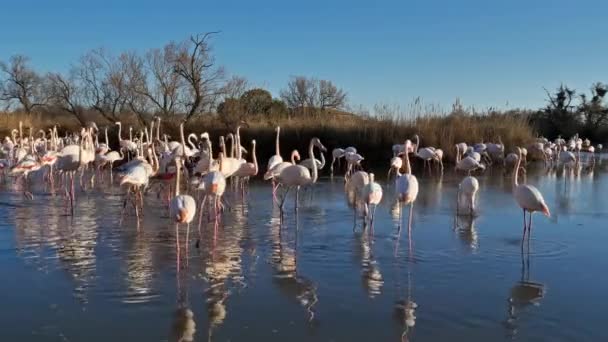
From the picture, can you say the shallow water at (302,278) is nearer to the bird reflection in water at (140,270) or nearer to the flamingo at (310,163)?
the bird reflection in water at (140,270)

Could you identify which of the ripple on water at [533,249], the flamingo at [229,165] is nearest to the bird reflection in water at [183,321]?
the ripple on water at [533,249]

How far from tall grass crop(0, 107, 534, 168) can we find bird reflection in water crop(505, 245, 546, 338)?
16.2 metres

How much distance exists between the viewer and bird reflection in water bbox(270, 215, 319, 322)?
532 centimetres

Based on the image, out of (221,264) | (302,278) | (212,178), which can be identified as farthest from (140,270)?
(212,178)

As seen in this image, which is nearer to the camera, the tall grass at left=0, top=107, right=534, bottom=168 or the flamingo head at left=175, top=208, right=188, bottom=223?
the flamingo head at left=175, top=208, right=188, bottom=223

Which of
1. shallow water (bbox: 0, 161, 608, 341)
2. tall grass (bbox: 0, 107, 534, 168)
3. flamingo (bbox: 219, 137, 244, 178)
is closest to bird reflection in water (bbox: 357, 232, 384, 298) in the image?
shallow water (bbox: 0, 161, 608, 341)

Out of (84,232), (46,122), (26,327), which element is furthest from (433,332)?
(46,122)

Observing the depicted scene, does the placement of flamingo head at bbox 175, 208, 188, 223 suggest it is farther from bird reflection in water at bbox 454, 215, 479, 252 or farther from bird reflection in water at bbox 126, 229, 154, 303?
bird reflection in water at bbox 454, 215, 479, 252

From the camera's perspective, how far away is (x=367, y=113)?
2516cm

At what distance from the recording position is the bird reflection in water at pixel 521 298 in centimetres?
476

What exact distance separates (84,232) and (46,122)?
27230 millimetres

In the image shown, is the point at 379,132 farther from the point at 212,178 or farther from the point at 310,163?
A: the point at 212,178

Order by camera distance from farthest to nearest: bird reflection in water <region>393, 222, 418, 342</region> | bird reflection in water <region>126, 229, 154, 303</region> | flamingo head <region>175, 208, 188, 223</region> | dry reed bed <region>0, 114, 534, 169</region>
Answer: dry reed bed <region>0, 114, 534, 169</region>, flamingo head <region>175, 208, 188, 223</region>, bird reflection in water <region>126, 229, 154, 303</region>, bird reflection in water <region>393, 222, 418, 342</region>

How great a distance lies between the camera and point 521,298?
213 inches
